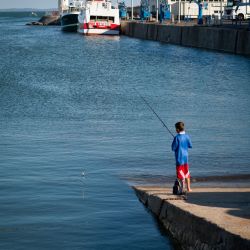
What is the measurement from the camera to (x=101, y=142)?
2147 centimetres

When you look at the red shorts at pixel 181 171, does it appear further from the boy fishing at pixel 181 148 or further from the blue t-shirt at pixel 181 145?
the blue t-shirt at pixel 181 145

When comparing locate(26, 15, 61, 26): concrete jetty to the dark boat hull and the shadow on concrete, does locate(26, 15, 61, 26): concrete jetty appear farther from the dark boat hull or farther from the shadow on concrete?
the shadow on concrete

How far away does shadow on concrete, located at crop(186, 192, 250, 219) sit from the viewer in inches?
449

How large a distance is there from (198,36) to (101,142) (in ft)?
146

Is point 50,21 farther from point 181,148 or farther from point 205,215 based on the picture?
point 205,215

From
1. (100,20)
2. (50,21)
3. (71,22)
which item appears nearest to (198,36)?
(100,20)

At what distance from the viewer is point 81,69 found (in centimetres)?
4791

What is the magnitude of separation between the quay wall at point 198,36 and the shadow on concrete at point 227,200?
4034 centimetres

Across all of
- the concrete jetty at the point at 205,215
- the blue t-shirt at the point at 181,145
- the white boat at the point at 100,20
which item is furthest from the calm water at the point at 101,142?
the white boat at the point at 100,20

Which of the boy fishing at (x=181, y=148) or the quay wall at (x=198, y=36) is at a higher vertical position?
the boy fishing at (x=181, y=148)

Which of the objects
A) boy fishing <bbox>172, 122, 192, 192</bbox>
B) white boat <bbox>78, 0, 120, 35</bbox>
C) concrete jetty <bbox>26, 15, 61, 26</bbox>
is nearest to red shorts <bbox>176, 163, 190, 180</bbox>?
boy fishing <bbox>172, 122, 192, 192</bbox>

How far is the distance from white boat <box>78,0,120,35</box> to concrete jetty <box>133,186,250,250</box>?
A: 73.4 meters

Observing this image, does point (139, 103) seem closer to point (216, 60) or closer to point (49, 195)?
point (49, 195)

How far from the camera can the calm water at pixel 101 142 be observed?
13336 mm
